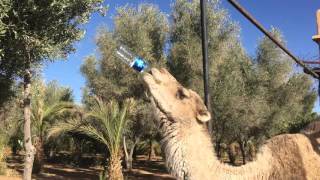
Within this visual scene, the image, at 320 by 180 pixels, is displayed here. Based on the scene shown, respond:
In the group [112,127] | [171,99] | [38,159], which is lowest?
[171,99]

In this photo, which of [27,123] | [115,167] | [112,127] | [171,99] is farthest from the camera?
[115,167]

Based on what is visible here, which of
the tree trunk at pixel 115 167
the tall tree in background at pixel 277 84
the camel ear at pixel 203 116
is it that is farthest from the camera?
the tall tree in background at pixel 277 84

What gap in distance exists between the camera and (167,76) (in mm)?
4570

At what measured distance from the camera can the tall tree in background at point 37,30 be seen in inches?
421

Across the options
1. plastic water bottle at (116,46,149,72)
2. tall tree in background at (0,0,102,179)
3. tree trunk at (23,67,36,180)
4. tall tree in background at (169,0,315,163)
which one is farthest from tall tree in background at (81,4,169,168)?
plastic water bottle at (116,46,149,72)

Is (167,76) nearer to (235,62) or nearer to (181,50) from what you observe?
(181,50)

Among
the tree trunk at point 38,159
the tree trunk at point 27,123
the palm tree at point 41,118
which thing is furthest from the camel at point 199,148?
the tree trunk at point 38,159

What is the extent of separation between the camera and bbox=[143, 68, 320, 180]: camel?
13.7ft

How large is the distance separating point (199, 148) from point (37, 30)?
7.91 meters

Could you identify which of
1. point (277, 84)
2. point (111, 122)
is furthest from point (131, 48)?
point (277, 84)

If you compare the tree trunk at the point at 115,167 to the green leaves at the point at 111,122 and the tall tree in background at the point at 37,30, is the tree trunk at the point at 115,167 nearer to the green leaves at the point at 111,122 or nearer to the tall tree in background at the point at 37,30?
the green leaves at the point at 111,122

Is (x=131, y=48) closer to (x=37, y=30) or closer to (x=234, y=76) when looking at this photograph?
(x=234, y=76)

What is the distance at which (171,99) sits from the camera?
4480 mm

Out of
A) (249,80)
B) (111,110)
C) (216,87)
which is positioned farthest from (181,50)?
Result: (111,110)
